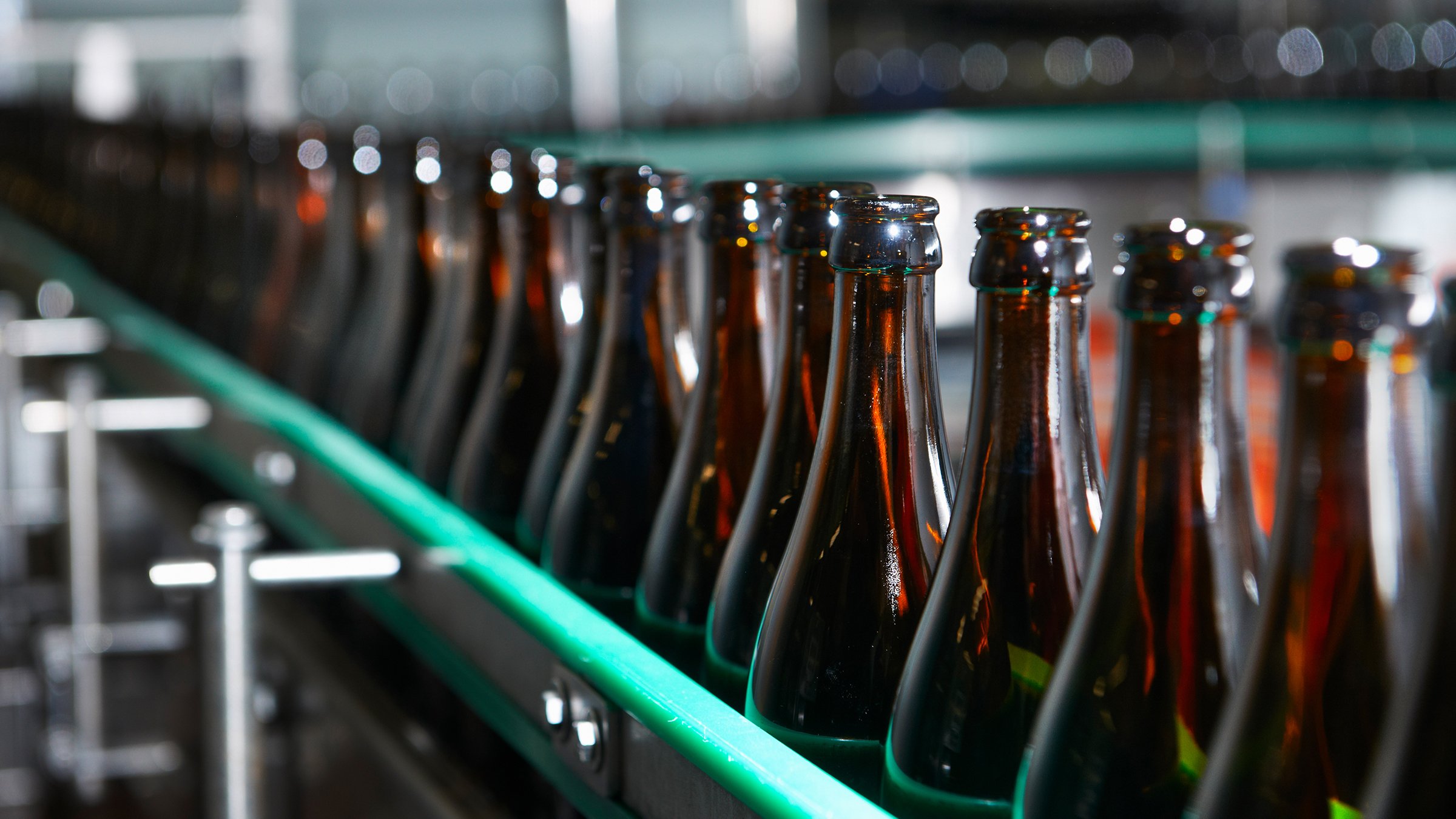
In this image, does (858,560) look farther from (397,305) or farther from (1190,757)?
(397,305)

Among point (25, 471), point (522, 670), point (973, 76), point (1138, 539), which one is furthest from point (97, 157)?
point (973, 76)

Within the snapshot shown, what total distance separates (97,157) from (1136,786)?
209 cm

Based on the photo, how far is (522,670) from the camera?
52cm

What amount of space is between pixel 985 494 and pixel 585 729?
166 mm

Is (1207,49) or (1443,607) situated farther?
(1207,49)

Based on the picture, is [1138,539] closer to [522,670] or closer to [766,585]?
[766,585]

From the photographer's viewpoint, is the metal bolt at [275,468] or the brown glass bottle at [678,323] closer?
the brown glass bottle at [678,323]

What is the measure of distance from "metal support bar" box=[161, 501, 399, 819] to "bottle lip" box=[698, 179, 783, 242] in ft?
0.99

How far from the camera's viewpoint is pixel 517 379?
0.68m

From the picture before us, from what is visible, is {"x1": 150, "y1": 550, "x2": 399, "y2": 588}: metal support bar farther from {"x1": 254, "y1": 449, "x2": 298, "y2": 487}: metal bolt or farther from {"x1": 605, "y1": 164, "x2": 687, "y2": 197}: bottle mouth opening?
{"x1": 605, "y1": 164, "x2": 687, "y2": 197}: bottle mouth opening

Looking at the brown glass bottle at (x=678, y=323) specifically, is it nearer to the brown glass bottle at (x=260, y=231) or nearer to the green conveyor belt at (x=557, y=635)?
the green conveyor belt at (x=557, y=635)

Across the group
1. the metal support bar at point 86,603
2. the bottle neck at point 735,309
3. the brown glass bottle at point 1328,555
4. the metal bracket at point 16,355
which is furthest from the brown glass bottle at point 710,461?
the metal support bar at point 86,603

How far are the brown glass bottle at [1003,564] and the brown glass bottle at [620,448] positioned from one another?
19 cm

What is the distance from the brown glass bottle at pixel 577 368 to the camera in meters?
0.57
